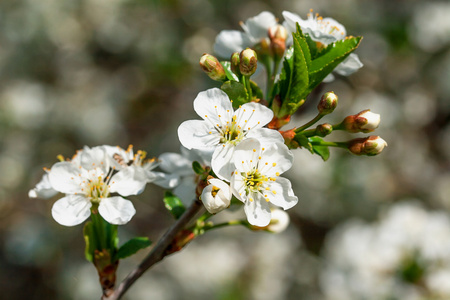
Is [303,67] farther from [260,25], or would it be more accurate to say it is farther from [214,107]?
[260,25]

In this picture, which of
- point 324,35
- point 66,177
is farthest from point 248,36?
point 66,177

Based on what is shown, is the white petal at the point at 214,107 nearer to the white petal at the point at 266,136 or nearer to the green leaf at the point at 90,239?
the white petal at the point at 266,136

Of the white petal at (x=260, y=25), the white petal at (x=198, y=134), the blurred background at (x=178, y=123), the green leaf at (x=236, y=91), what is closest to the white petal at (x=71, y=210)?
the white petal at (x=198, y=134)

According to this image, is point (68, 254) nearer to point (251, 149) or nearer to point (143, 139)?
point (143, 139)

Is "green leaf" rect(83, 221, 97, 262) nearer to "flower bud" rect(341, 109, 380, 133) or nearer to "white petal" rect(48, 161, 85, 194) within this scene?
"white petal" rect(48, 161, 85, 194)

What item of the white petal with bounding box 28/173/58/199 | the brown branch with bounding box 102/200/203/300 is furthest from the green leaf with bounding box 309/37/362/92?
the white petal with bounding box 28/173/58/199

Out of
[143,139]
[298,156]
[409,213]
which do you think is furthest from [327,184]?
[143,139]
